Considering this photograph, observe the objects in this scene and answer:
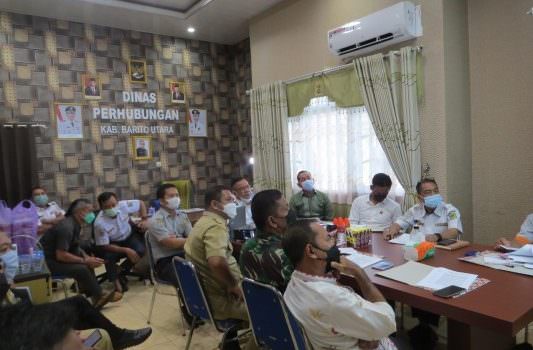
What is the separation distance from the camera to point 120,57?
5535 mm

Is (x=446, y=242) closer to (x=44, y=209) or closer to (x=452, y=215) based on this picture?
(x=452, y=215)

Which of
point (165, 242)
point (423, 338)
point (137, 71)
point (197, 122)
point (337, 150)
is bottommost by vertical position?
point (423, 338)

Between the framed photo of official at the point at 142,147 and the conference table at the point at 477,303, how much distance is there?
440 centimetres

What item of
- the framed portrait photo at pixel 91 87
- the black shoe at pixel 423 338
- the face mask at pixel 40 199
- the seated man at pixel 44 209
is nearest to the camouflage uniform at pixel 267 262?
the black shoe at pixel 423 338

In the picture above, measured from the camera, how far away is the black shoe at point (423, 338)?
7.88 feet

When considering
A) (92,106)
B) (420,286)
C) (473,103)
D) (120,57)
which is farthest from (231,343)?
(120,57)

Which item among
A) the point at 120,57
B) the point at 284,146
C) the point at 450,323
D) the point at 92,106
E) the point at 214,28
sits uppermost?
the point at 214,28

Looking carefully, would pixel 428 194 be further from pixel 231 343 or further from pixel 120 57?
pixel 120 57

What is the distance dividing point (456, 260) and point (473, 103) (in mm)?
2080

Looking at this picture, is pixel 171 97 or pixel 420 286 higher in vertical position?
pixel 171 97

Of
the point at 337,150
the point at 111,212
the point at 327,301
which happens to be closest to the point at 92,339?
the point at 327,301

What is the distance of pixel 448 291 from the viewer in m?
1.62

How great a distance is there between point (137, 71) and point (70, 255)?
10.7 ft

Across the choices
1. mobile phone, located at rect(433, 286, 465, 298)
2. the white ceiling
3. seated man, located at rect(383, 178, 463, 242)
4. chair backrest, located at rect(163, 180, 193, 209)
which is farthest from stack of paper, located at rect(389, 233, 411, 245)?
chair backrest, located at rect(163, 180, 193, 209)
